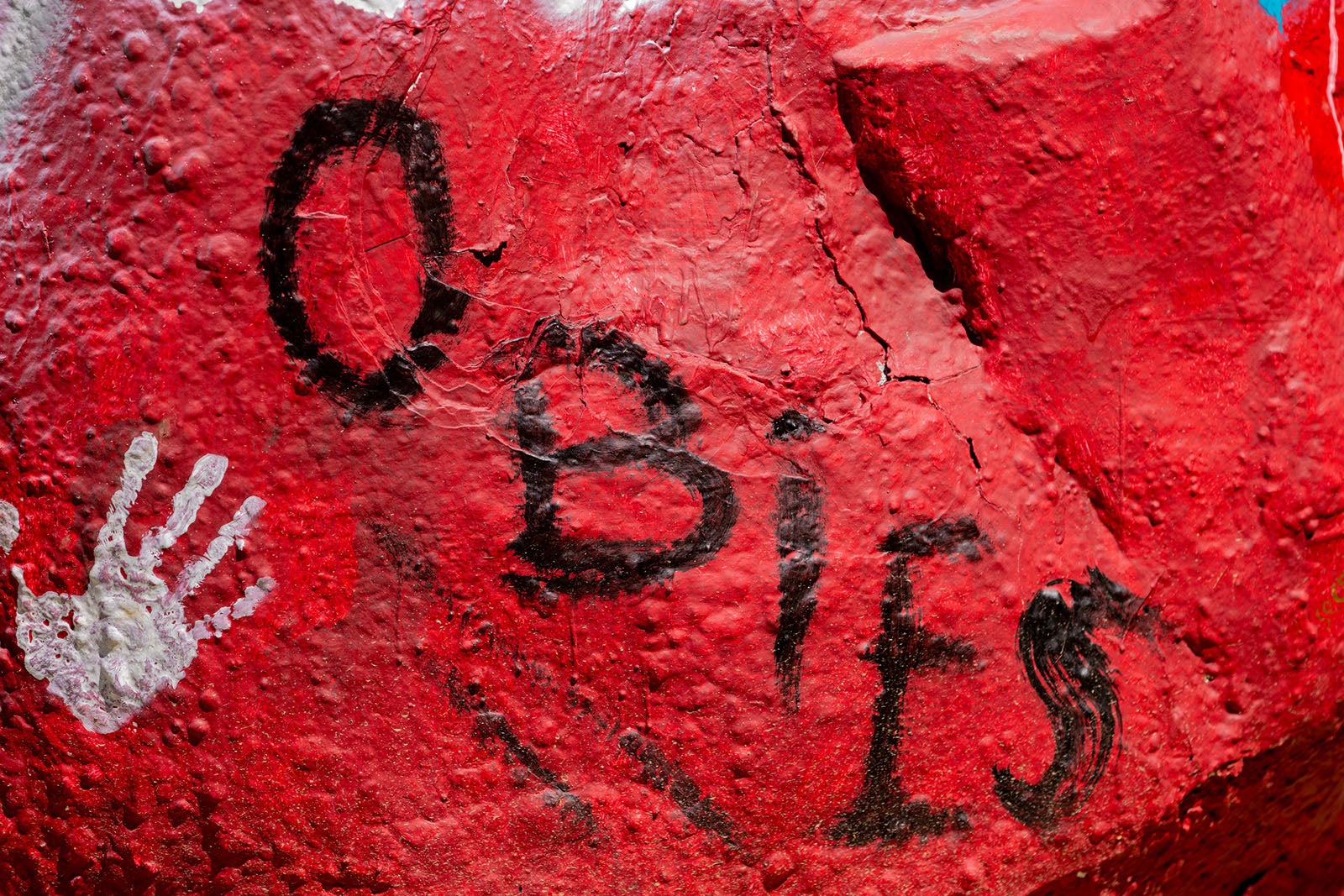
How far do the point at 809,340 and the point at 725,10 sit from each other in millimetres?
393

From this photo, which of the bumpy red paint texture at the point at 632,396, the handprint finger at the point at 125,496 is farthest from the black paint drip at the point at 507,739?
the handprint finger at the point at 125,496

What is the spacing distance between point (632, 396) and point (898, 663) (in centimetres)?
45

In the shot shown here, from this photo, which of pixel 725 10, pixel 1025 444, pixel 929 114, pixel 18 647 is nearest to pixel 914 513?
pixel 1025 444

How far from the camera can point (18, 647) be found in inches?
42.6

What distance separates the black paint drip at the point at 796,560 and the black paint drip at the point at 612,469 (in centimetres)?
6

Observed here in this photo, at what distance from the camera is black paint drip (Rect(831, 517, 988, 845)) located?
1120 mm

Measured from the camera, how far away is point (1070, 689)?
1188 millimetres

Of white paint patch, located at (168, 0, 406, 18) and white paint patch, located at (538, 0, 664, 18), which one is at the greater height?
white paint patch, located at (538, 0, 664, 18)

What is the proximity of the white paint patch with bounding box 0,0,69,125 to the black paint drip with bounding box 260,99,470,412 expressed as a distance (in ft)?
1.01

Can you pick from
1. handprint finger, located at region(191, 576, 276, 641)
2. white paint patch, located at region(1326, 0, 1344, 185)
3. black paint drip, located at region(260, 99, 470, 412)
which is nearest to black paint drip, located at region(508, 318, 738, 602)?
black paint drip, located at region(260, 99, 470, 412)

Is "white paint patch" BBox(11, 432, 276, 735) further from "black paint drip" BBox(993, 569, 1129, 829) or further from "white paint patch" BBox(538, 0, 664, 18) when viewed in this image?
"black paint drip" BBox(993, 569, 1129, 829)

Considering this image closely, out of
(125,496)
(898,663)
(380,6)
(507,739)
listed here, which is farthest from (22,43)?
(898,663)

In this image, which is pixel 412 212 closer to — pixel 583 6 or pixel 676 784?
pixel 583 6

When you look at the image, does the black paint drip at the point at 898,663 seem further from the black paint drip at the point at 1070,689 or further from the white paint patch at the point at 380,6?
the white paint patch at the point at 380,6
